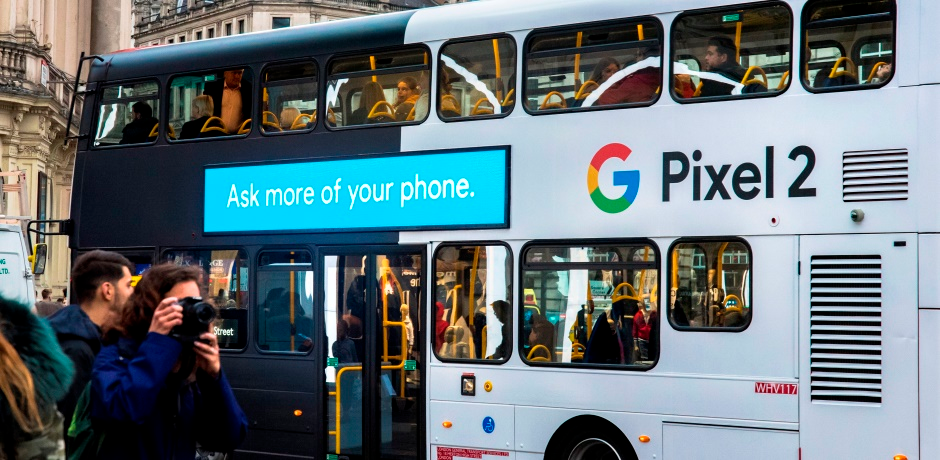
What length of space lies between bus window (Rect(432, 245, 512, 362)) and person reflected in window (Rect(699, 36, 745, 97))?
2048 mm

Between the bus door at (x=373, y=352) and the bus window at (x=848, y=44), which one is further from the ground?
the bus window at (x=848, y=44)

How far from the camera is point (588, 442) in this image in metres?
9.02

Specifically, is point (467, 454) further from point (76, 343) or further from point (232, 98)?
point (76, 343)

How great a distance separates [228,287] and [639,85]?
452cm

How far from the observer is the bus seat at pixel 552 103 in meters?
9.23

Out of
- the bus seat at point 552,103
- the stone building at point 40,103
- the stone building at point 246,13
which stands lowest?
the bus seat at point 552,103

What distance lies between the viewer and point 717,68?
855 centimetres

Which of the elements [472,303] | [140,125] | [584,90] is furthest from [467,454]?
[140,125]

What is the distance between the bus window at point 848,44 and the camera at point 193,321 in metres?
5.41

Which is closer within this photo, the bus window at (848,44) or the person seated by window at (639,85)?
the bus window at (848,44)

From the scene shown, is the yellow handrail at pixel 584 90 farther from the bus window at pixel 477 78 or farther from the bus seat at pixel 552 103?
the bus window at pixel 477 78

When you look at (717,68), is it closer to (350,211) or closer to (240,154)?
(350,211)

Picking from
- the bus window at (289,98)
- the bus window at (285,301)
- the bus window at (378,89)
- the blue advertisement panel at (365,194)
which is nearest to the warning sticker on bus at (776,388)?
the blue advertisement panel at (365,194)

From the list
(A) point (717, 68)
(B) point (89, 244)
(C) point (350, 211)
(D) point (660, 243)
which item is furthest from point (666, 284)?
(B) point (89, 244)
